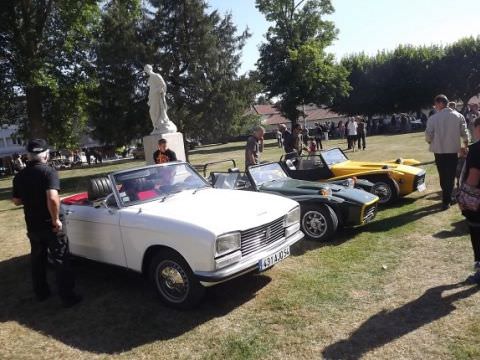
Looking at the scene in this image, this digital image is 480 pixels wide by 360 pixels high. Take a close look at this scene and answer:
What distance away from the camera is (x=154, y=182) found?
5770 millimetres

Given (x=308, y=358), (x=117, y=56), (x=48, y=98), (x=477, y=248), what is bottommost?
(x=308, y=358)

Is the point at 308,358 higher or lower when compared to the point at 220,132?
lower

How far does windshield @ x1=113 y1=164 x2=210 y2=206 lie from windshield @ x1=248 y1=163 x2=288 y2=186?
151 cm

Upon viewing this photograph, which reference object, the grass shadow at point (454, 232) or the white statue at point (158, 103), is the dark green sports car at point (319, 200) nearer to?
the grass shadow at point (454, 232)

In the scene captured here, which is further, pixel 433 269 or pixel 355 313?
pixel 433 269

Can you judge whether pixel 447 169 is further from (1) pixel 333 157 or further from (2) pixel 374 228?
(1) pixel 333 157

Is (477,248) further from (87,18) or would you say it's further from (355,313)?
(87,18)

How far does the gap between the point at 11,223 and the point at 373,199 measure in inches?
354

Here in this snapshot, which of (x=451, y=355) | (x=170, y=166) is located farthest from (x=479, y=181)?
(x=170, y=166)

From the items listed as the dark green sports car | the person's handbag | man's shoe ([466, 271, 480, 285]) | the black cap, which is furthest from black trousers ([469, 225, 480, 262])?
the black cap

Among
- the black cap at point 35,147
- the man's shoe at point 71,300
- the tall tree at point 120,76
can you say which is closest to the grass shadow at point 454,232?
the man's shoe at point 71,300

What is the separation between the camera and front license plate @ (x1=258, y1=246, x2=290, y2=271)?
4.72 m

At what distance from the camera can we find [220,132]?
2897 cm

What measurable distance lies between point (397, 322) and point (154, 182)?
3.37 meters
